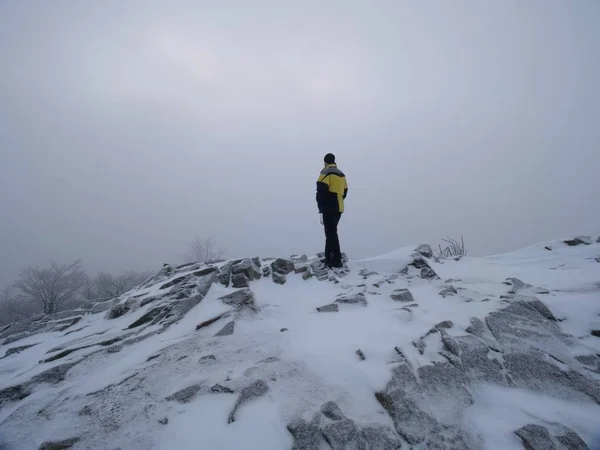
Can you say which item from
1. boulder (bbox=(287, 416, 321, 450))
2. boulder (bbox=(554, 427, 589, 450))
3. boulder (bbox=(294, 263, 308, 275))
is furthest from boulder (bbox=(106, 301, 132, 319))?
boulder (bbox=(554, 427, 589, 450))

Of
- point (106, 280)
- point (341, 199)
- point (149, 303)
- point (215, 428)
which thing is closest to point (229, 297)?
point (149, 303)

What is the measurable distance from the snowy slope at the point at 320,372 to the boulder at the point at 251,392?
0.01 m

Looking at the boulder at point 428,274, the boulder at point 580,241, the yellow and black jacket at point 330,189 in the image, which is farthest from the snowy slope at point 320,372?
the boulder at point 580,241

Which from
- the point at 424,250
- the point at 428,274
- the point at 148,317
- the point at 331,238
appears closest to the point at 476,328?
the point at 428,274

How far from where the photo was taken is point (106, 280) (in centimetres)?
2862

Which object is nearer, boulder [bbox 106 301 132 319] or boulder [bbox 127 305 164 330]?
boulder [bbox 127 305 164 330]

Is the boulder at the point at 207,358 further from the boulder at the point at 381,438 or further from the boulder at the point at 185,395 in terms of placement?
the boulder at the point at 381,438

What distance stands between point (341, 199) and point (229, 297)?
13.3ft

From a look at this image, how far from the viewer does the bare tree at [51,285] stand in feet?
75.3

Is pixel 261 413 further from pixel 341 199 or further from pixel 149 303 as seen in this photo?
pixel 341 199

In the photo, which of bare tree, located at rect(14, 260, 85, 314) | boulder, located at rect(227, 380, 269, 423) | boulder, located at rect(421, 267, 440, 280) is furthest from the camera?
bare tree, located at rect(14, 260, 85, 314)

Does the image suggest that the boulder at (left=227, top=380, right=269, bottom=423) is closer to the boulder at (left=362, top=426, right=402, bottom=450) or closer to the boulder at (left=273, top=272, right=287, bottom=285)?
the boulder at (left=362, top=426, right=402, bottom=450)

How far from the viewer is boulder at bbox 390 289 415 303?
15.8 ft

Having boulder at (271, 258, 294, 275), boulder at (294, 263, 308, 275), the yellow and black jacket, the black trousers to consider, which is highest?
the yellow and black jacket
